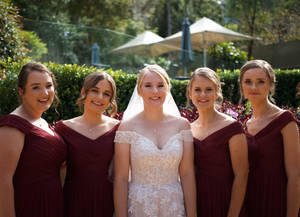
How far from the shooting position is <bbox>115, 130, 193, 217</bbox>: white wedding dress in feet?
9.14

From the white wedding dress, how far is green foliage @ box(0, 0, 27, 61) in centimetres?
536

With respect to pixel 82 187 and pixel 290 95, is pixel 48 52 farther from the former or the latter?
pixel 82 187

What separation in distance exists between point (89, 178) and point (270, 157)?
1.79 m

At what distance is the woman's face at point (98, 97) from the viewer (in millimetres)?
2926

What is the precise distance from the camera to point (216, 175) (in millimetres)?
2900

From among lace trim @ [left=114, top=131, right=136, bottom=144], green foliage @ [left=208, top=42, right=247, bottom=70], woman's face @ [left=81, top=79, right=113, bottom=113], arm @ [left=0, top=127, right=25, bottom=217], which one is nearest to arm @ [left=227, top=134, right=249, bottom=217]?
lace trim @ [left=114, top=131, right=136, bottom=144]

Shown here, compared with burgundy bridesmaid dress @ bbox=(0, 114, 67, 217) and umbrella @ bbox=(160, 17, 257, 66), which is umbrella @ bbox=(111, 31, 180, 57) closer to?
umbrella @ bbox=(160, 17, 257, 66)

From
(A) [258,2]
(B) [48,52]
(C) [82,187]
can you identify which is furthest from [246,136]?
(A) [258,2]

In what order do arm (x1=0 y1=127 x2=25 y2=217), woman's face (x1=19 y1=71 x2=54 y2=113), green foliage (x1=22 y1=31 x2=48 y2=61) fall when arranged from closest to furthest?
arm (x1=0 y1=127 x2=25 y2=217) < woman's face (x1=19 y1=71 x2=54 y2=113) < green foliage (x1=22 y1=31 x2=48 y2=61)

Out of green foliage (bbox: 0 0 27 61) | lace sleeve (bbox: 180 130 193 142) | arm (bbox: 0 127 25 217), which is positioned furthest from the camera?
green foliage (bbox: 0 0 27 61)

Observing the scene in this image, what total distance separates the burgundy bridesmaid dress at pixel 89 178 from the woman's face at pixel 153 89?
586mm

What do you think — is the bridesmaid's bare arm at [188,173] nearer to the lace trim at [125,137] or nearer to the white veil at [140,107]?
the lace trim at [125,137]

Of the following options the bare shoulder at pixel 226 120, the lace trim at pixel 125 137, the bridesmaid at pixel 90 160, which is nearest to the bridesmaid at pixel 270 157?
the bare shoulder at pixel 226 120

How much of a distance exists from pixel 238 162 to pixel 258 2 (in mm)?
20947
